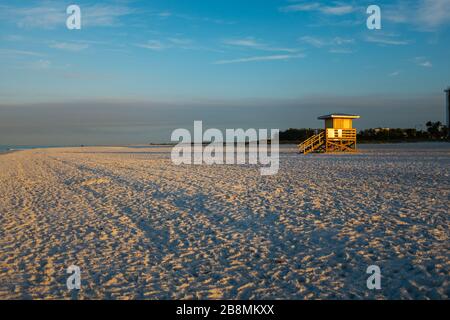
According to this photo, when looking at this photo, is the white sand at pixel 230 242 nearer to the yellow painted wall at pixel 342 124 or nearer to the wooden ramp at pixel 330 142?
the wooden ramp at pixel 330 142

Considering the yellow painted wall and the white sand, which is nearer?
the white sand

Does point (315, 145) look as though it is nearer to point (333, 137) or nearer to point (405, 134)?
point (333, 137)

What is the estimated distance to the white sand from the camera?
15.5 feet

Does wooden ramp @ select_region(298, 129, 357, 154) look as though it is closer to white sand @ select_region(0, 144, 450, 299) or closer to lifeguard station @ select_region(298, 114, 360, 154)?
lifeguard station @ select_region(298, 114, 360, 154)

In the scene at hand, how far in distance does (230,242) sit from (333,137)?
93.1 ft

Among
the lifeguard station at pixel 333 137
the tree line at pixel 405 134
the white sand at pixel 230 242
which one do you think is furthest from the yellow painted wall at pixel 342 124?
the tree line at pixel 405 134

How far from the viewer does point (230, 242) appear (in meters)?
6.55

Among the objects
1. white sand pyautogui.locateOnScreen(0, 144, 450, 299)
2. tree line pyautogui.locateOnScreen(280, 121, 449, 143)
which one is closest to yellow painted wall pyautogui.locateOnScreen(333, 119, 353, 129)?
white sand pyautogui.locateOnScreen(0, 144, 450, 299)

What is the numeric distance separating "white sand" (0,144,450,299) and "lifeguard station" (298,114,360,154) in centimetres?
2088

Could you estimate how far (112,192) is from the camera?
40.4 feet

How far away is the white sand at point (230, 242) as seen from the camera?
15.5 feet

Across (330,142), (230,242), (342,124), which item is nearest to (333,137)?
(330,142)

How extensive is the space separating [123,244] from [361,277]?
3928 mm
